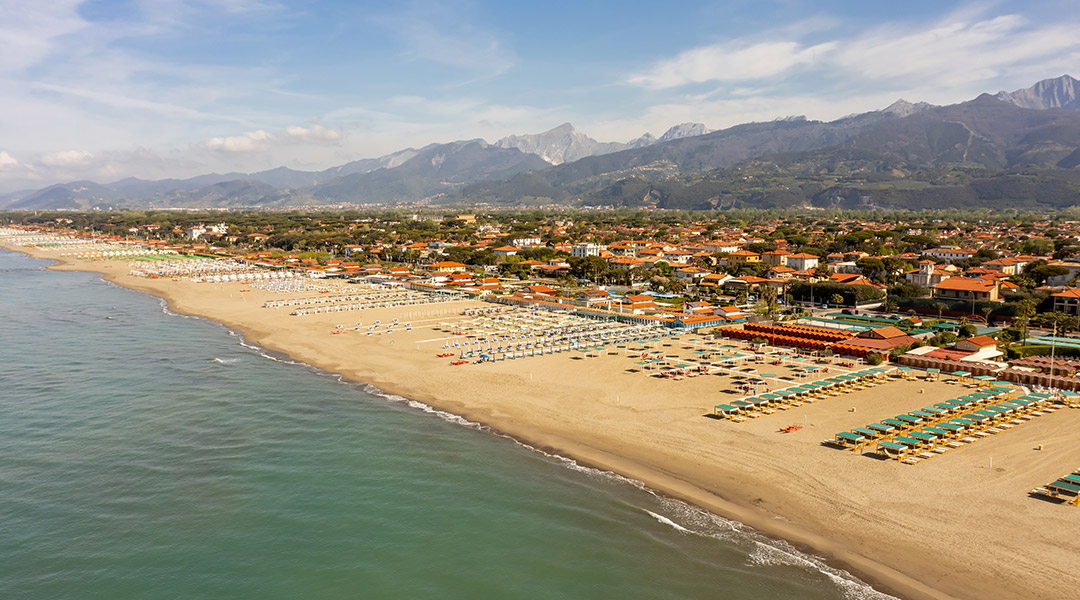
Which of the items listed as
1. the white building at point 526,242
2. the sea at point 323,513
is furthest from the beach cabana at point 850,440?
the white building at point 526,242

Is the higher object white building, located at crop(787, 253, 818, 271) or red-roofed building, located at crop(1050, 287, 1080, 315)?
white building, located at crop(787, 253, 818, 271)

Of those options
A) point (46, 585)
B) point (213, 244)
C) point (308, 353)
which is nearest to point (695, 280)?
point (308, 353)

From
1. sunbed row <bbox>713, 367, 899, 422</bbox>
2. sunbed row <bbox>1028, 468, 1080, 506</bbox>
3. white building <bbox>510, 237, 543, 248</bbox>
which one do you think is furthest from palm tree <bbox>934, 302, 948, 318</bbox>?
white building <bbox>510, 237, 543, 248</bbox>

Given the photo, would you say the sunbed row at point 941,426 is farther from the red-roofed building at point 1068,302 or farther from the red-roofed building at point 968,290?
the red-roofed building at point 968,290

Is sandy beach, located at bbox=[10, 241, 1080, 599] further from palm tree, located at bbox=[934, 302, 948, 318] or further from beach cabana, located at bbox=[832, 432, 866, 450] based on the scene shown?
palm tree, located at bbox=[934, 302, 948, 318]

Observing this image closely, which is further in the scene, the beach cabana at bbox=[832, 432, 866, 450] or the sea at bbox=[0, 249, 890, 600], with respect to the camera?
the beach cabana at bbox=[832, 432, 866, 450]

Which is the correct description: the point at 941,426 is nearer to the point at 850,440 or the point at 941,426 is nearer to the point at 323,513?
the point at 850,440
